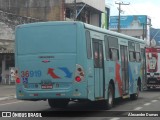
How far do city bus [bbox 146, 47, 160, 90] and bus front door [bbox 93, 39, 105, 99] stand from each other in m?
15.8

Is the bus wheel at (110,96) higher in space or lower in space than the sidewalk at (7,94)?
higher

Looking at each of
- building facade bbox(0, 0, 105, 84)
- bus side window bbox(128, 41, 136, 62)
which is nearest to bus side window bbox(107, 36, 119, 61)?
bus side window bbox(128, 41, 136, 62)

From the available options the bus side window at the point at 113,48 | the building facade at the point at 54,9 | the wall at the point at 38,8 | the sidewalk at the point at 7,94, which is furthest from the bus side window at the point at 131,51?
the wall at the point at 38,8

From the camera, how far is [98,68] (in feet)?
52.6

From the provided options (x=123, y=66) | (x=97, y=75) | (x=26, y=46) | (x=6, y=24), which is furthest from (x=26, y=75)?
(x=6, y=24)

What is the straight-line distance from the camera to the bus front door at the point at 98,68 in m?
15.7

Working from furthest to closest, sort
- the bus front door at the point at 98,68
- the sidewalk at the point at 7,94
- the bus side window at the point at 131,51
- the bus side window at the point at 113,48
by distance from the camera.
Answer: the sidewalk at the point at 7,94 < the bus side window at the point at 131,51 < the bus side window at the point at 113,48 < the bus front door at the point at 98,68

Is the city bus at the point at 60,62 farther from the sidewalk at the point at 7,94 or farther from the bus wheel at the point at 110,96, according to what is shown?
the sidewalk at the point at 7,94

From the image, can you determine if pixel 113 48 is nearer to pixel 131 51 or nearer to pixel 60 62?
pixel 131 51

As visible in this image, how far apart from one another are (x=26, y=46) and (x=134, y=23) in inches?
4079

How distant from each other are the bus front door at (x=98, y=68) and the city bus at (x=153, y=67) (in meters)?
15.8

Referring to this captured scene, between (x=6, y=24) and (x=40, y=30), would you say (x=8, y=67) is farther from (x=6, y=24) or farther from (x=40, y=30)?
(x=40, y=30)

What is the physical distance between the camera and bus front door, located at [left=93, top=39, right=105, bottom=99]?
15.7 m

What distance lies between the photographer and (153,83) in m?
31.8
